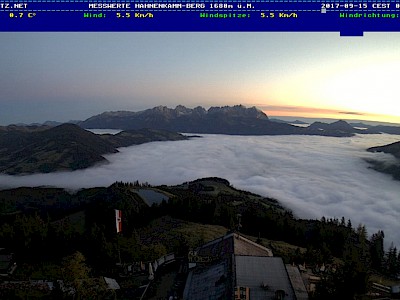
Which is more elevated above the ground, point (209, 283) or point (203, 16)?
point (203, 16)

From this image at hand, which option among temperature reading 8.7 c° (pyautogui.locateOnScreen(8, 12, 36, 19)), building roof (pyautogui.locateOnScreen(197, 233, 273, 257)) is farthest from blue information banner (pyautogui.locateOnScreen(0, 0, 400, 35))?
building roof (pyautogui.locateOnScreen(197, 233, 273, 257))

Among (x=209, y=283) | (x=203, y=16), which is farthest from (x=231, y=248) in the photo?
(x=203, y=16)

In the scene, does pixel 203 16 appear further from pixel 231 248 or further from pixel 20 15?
pixel 231 248

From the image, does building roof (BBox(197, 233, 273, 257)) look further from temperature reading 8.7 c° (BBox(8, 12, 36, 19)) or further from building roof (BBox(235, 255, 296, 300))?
temperature reading 8.7 c° (BBox(8, 12, 36, 19))

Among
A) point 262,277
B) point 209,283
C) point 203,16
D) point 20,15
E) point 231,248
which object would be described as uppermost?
point 20,15

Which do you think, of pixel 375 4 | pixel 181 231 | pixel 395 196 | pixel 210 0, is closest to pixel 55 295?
pixel 210 0
